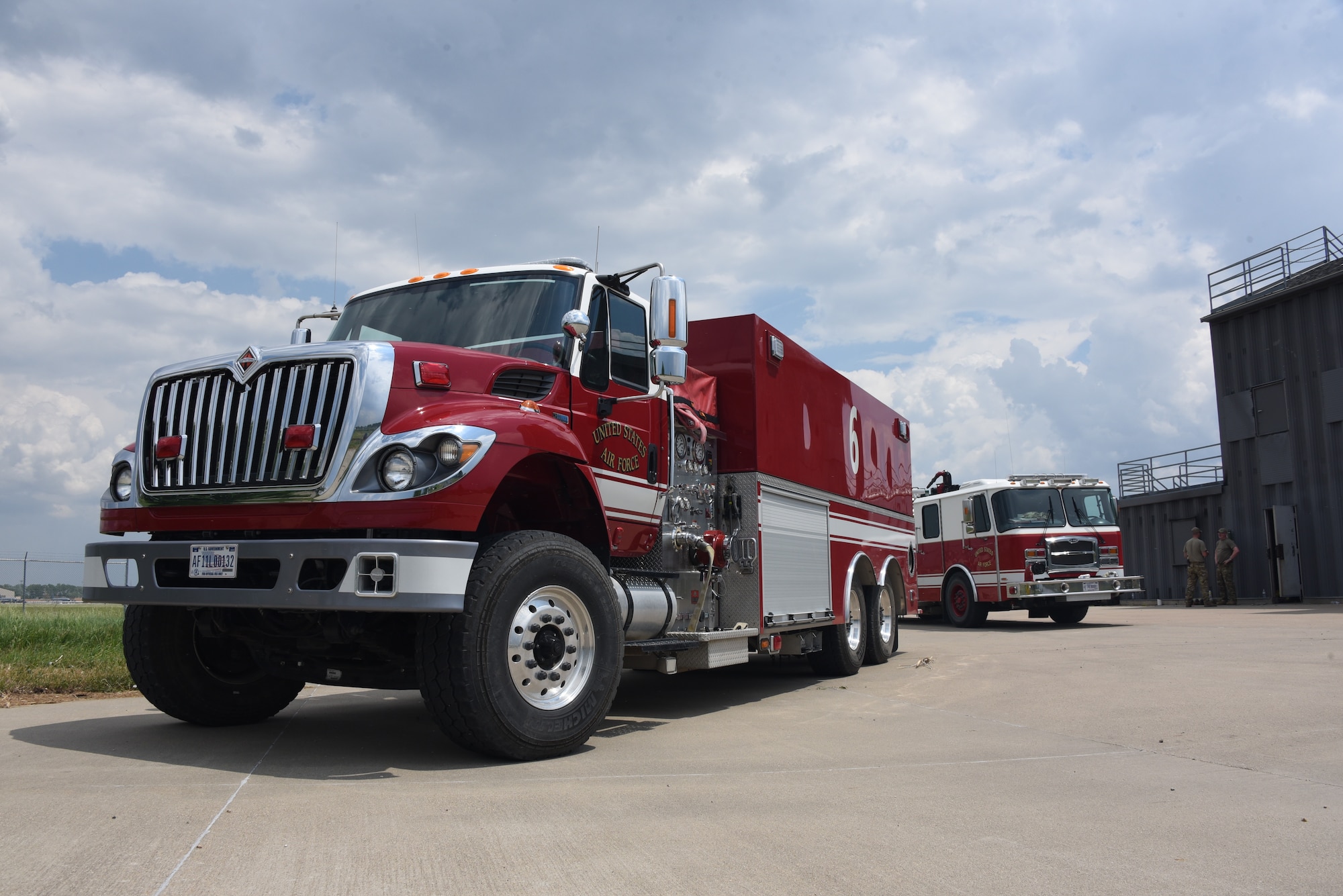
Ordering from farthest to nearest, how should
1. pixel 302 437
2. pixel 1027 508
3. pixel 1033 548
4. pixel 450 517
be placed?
pixel 1027 508
pixel 1033 548
pixel 302 437
pixel 450 517

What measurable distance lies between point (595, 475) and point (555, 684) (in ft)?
4.46

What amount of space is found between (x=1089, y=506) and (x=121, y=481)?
16692 millimetres

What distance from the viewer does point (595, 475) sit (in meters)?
6.32

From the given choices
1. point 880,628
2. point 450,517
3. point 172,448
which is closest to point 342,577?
point 450,517

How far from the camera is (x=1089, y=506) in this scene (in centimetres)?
1864

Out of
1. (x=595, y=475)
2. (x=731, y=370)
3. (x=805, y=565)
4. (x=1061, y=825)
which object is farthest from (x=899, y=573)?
(x=1061, y=825)

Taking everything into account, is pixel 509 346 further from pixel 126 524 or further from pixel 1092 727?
pixel 1092 727

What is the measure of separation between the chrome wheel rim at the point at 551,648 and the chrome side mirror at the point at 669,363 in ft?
5.06

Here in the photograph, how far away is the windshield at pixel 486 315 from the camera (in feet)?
20.6

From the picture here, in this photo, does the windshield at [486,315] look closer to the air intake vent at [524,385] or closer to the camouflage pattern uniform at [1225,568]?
the air intake vent at [524,385]

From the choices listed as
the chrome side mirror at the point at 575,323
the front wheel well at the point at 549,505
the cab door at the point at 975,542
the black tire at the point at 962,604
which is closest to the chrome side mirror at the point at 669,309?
the chrome side mirror at the point at 575,323

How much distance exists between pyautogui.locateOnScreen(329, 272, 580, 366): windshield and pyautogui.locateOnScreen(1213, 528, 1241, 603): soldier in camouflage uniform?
2136 centimetres

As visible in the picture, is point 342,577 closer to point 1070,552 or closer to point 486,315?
point 486,315

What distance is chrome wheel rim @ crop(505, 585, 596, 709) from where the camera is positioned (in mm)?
5328
